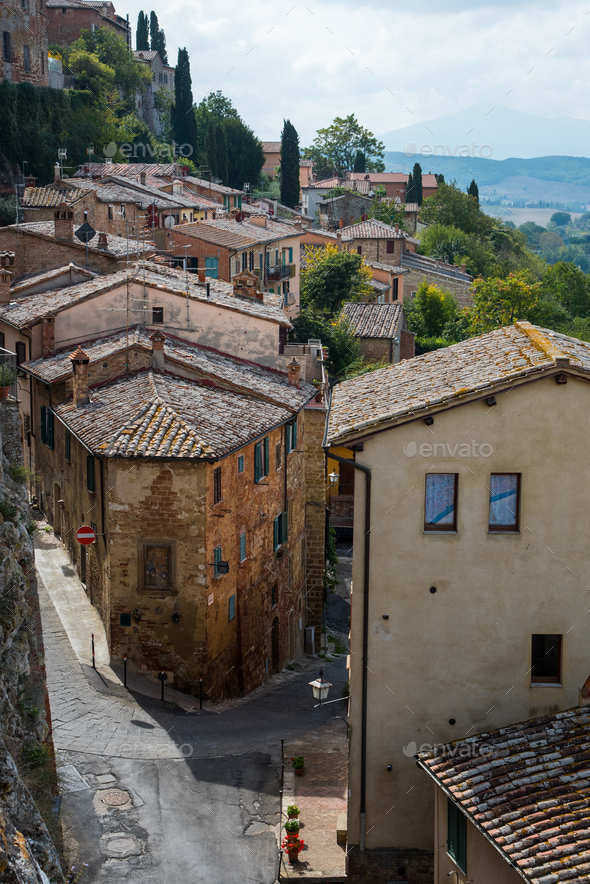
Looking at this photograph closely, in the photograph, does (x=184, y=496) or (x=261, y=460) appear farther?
(x=261, y=460)

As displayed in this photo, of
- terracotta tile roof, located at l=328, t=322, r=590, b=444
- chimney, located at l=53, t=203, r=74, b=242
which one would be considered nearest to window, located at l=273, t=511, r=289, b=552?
terracotta tile roof, located at l=328, t=322, r=590, b=444

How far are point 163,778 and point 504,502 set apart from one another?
9.53 metres

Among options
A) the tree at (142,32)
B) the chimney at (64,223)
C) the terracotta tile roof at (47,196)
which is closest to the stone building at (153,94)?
the tree at (142,32)

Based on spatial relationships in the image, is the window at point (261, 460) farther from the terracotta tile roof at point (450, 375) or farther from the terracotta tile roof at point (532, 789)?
the terracotta tile roof at point (532, 789)

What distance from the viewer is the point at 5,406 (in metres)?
19.8

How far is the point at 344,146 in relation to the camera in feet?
419

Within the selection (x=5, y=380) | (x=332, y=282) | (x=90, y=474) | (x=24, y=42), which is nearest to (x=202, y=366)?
(x=90, y=474)

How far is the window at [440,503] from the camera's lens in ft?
49.5

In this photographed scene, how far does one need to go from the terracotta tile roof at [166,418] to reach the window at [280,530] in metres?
3.17

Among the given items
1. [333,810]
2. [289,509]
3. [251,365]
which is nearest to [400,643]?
[333,810]

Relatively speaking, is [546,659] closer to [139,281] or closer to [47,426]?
[47,426]

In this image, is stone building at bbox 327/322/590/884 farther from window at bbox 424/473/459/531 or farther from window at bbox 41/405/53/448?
window at bbox 41/405/53/448

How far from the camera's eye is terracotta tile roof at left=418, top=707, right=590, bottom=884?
12023mm

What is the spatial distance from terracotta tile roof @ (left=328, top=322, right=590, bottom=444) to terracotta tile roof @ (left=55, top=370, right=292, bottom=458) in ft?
19.4
